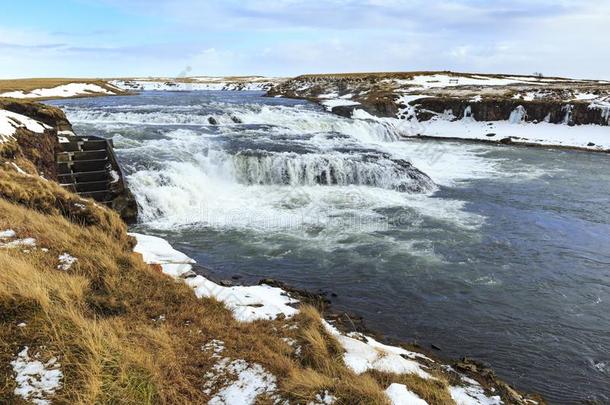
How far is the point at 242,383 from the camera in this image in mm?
4656

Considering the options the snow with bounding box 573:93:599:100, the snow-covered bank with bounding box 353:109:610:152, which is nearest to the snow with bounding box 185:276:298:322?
the snow-covered bank with bounding box 353:109:610:152

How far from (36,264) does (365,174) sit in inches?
620

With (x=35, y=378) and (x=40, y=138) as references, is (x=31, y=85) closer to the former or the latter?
(x=40, y=138)

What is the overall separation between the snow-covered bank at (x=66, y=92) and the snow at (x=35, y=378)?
53.7 m

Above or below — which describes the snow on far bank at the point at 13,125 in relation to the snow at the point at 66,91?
below

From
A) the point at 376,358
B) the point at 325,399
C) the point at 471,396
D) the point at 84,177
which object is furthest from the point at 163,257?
the point at 84,177

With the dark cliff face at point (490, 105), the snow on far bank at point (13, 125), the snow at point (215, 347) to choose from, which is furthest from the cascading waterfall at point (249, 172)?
the dark cliff face at point (490, 105)

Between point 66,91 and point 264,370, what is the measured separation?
216 ft

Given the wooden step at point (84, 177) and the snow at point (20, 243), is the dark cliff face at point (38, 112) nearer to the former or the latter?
the wooden step at point (84, 177)

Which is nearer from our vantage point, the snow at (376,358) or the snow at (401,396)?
the snow at (401,396)

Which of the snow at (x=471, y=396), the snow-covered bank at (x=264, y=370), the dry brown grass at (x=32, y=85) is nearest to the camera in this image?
the snow-covered bank at (x=264, y=370)

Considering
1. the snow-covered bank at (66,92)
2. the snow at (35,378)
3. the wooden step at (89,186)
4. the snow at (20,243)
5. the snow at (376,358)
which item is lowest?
the snow at (376,358)

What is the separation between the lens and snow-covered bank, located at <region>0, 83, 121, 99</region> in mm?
51369

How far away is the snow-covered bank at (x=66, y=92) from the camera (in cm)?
5137
